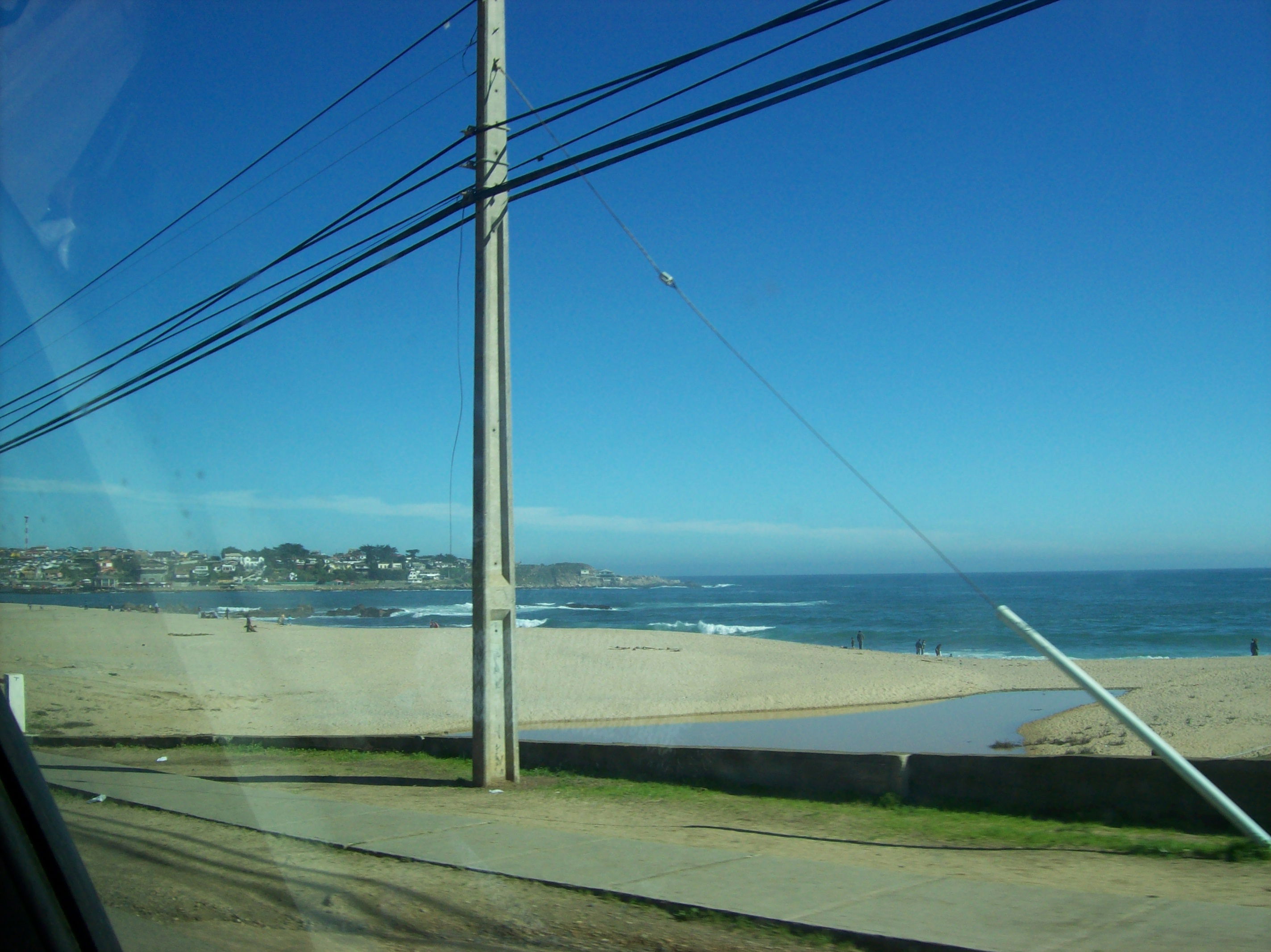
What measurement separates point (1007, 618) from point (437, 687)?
26075 mm

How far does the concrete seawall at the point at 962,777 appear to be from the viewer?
789 cm

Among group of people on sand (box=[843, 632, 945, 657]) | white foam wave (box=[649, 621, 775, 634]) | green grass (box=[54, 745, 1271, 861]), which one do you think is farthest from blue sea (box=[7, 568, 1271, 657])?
green grass (box=[54, 745, 1271, 861])

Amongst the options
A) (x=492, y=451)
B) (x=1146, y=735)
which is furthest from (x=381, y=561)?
(x=1146, y=735)

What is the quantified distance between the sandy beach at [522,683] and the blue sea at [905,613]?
241cm

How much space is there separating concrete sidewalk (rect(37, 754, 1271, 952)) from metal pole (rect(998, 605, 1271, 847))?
3.91 feet

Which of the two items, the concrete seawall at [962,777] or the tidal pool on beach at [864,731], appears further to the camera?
the tidal pool on beach at [864,731]

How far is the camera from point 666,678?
3531 centimetres

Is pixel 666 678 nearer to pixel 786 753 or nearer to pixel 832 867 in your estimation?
pixel 786 753

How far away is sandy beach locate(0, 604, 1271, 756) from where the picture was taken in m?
21.2

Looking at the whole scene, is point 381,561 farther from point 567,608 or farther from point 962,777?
point 567,608

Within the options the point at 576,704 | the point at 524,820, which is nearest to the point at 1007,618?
the point at 524,820

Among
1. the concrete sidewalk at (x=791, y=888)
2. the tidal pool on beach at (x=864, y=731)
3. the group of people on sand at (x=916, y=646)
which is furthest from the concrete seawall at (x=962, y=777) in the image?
the group of people on sand at (x=916, y=646)

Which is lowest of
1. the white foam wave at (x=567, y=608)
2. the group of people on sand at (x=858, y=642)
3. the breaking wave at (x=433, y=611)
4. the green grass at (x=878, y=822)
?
the white foam wave at (x=567, y=608)

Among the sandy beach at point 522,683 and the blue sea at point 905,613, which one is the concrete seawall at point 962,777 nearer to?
the sandy beach at point 522,683
